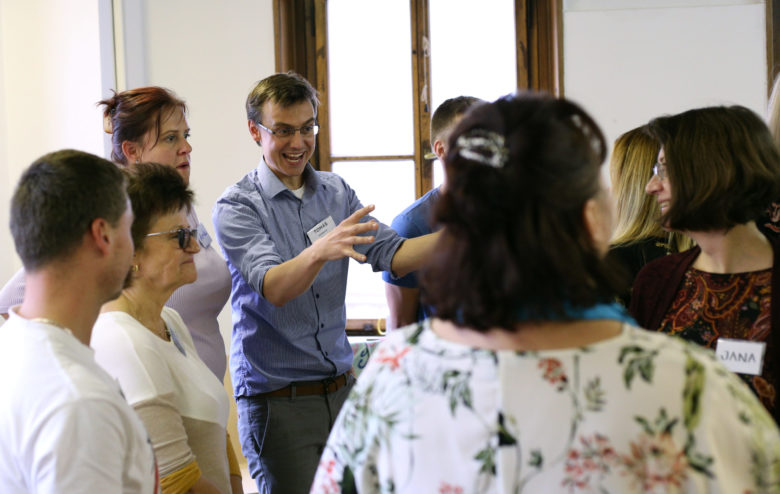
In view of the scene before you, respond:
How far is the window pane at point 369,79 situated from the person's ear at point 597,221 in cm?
344

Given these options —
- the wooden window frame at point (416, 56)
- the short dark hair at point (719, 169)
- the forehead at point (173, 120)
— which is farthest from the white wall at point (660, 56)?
the short dark hair at point (719, 169)

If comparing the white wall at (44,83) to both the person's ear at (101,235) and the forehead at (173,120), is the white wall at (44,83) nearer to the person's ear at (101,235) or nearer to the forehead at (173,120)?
the forehead at (173,120)

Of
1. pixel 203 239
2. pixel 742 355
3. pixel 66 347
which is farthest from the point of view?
pixel 203 239

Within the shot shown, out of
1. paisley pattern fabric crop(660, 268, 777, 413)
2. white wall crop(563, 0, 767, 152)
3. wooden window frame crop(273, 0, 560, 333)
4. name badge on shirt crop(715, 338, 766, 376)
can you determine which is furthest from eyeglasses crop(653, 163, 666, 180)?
wooden window frame crop(273, 0, 560, 333)

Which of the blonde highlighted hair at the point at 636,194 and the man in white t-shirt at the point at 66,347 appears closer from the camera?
the man in white t-shirt at the point at 66,347

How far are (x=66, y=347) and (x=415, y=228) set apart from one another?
1.69 m

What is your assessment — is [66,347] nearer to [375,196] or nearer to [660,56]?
[375,196]

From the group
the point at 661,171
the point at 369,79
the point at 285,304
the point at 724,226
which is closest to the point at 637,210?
the point at 661,171

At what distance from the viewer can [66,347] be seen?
1.28 m

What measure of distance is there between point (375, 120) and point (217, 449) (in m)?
2.81

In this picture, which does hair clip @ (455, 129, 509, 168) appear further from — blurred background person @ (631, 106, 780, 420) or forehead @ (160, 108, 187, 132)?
forehead @ (160, 108, 187, 132)

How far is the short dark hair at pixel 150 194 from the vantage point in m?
1.92

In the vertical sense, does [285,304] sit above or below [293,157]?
below

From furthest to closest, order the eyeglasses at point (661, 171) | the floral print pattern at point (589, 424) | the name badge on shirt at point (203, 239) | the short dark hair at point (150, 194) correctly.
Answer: the name badge on shirt at point (203, 239), the short dark hair at point (150, 194), the eyeglasses at point (661, 171), the floral print pattern at point (589, 424)
